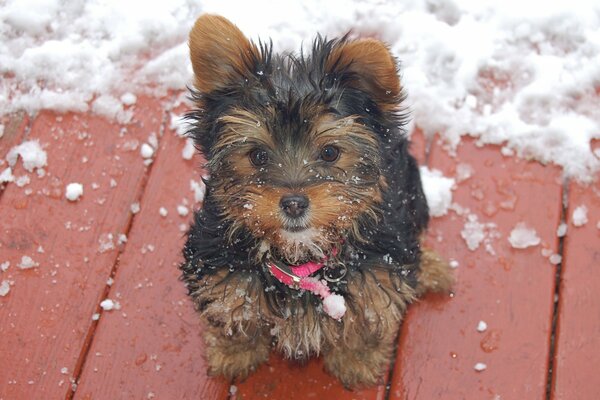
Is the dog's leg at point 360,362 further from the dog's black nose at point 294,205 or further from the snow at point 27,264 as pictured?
the snow at point 27,264

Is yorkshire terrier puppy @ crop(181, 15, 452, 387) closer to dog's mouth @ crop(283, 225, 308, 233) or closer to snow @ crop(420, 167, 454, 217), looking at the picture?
dog's mouth @ crop(283, 225, 308, 233)

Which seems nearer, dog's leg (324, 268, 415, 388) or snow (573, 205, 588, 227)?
dog's leg (324, 268, 415, 388)

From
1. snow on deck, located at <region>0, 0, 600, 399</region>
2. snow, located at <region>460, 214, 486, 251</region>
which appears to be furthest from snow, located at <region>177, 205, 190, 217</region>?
snow, located at <region>460, 214, 486, 251</region>

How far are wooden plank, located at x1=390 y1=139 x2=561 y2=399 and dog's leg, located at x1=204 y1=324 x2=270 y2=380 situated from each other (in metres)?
0.61

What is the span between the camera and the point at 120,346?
3279 mm

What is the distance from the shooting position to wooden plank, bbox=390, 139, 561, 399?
323cm

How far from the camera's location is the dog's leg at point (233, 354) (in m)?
3.14

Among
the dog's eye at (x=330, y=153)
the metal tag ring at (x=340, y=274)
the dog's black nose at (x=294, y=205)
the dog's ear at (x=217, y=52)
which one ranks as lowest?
the metal tag ring at (x=340, y=274)

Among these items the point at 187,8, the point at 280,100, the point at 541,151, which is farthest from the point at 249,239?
the point at 187,8

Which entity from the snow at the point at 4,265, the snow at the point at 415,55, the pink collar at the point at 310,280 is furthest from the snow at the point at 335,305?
the snow at the point at 4,265

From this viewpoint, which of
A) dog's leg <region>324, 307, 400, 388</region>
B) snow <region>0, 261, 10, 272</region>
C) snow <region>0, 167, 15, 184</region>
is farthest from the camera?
snow <region>0, 167, 15, 184</region>

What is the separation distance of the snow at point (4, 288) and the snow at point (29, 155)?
618 mm

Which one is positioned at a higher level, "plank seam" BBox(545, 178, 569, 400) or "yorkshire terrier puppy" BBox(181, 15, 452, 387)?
"yorkshire terrier puppy" BBox(181, 15, 452, 387)

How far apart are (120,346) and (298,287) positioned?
3.45ft
